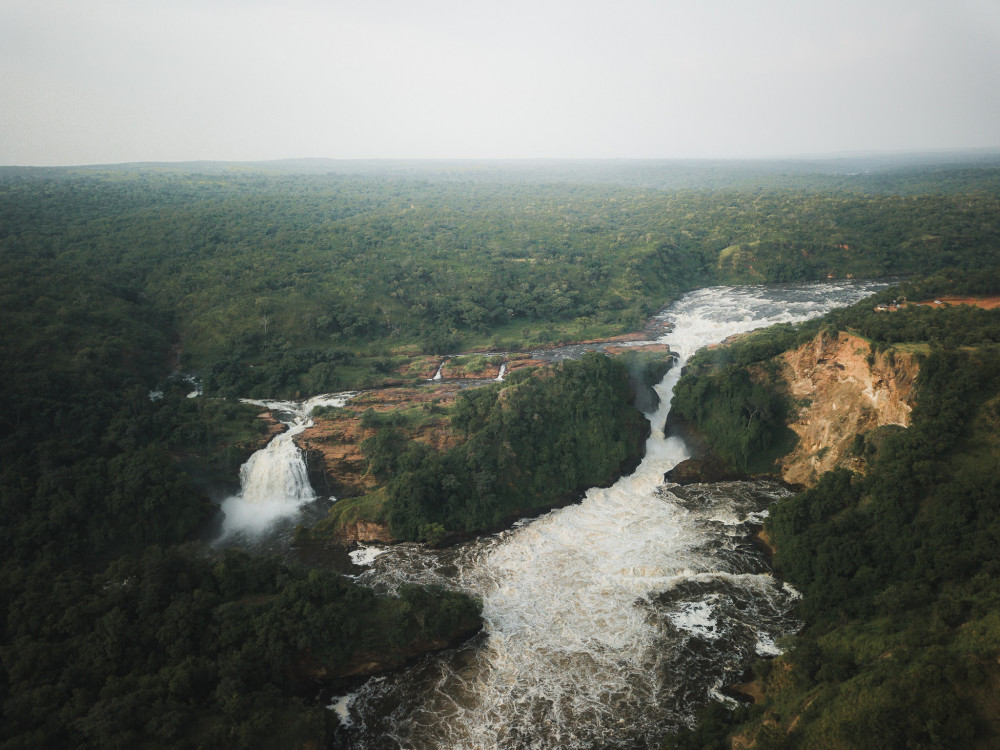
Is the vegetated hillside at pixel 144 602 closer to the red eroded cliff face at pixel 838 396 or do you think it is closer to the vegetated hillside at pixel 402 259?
the vegetated hillside at pixel 402 259

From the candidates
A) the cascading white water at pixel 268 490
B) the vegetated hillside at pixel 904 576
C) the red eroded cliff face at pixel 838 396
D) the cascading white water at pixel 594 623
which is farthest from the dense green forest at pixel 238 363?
the red eroded cliff face at pixel 838 396

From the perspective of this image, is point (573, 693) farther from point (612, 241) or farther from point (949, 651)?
point (612, 241)

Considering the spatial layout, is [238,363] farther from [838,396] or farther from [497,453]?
[838,396]

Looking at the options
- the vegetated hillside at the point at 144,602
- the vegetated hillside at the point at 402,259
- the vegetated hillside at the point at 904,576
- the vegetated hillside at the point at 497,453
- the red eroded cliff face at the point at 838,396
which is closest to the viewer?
the vegetated hillside at the point at 904,576

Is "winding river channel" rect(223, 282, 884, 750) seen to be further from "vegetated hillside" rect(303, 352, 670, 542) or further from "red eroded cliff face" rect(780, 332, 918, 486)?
"red eroded cliff face" rect(780, 332, 918, 486)

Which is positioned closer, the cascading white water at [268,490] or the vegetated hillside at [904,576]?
the vegetated hillside at [904,576]

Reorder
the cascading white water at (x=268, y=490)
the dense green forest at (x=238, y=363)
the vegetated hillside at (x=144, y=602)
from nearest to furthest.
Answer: the vegetated hillside at (x=144, y=602)
the dense green forest at (x=238, y=363)
the cascading white water at (x=268, y=490)

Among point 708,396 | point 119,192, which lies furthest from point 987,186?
point 119,192
